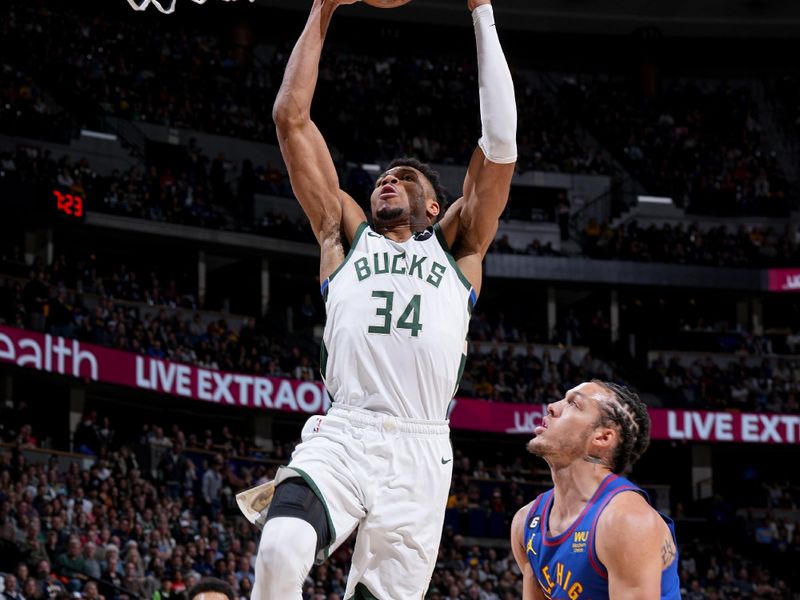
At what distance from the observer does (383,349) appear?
5.45 m

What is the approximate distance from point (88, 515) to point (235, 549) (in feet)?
7.43

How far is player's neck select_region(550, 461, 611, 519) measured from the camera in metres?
5.59

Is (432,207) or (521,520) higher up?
(432,207)

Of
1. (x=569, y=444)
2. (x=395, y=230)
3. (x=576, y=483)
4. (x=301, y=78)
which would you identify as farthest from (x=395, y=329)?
(x=301, y=78)

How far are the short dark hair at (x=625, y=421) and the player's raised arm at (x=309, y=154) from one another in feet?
4.60

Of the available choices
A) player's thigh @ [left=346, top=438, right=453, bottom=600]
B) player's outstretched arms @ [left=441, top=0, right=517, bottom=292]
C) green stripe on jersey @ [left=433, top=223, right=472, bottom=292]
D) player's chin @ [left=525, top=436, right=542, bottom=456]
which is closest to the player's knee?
player's thigh @ [left=346, top=438, right=453, bottom=600]

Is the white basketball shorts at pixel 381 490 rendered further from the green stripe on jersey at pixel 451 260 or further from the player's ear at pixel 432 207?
the player's ear at pixel 432 207

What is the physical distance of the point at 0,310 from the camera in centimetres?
2258

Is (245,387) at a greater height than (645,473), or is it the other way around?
(245,387)

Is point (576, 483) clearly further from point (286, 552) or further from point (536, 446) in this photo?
point (286, 552)

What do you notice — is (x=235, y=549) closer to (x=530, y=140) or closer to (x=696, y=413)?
(x=696, y=413)

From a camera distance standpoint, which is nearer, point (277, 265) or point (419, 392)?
point (419, 392)

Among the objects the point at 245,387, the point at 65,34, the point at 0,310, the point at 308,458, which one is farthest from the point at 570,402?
the point at 65,34

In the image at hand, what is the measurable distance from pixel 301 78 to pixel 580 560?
251 cm
